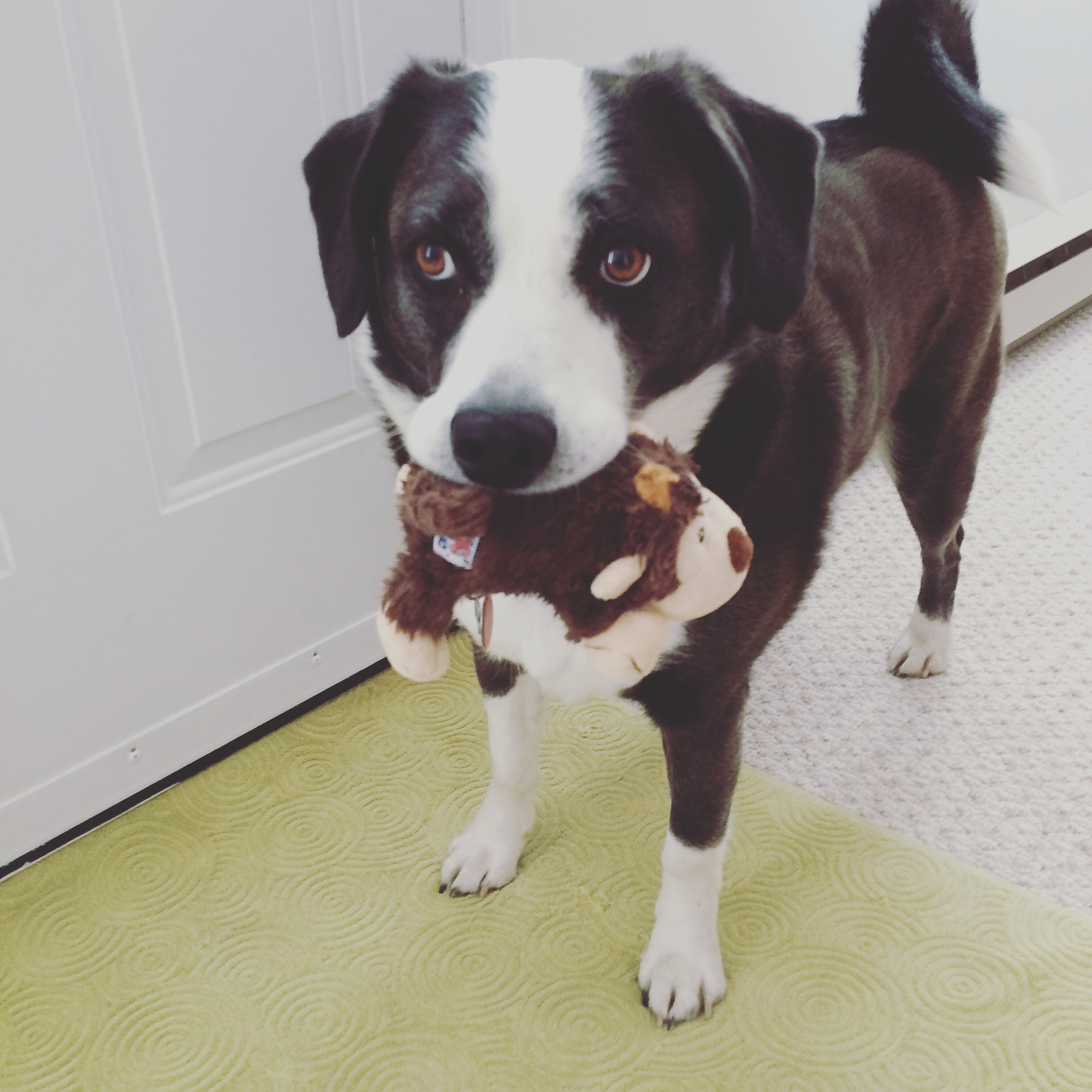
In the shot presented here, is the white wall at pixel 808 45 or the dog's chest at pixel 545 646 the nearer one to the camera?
the dog's chest at pixel 545 646

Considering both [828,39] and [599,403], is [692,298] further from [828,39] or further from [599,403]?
[828,39]

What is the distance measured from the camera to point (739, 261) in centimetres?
90

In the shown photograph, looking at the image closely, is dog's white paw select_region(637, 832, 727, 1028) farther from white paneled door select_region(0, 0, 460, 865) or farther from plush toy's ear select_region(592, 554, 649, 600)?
white paneled door select_region(0, 0, 460, 865)

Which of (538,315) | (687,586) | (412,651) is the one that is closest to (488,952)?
(412,651)

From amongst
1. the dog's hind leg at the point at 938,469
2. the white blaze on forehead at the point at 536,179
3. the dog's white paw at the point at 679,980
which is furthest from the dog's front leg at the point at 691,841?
the dog's hind leg at the point at 938,469

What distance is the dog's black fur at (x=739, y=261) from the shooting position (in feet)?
2.76

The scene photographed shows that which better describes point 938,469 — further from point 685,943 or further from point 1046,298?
point 1046,298

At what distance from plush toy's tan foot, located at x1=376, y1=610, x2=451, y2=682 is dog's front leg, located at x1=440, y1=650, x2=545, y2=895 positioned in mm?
356

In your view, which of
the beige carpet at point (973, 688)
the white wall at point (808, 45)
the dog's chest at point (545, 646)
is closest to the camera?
the dog's chest at point (545, 646)

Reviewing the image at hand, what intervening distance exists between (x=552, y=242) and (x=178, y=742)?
3.14ft

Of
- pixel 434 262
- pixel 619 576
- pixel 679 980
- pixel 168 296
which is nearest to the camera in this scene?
pixel 619 576

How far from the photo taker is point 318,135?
132 centimetres

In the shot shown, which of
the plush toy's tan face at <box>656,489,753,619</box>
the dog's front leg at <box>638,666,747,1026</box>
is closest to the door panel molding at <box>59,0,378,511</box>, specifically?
the dog's front leg at <box>638,666,747,1026</box>

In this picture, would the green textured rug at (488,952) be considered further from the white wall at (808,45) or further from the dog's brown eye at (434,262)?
the white wall at (808,45)
